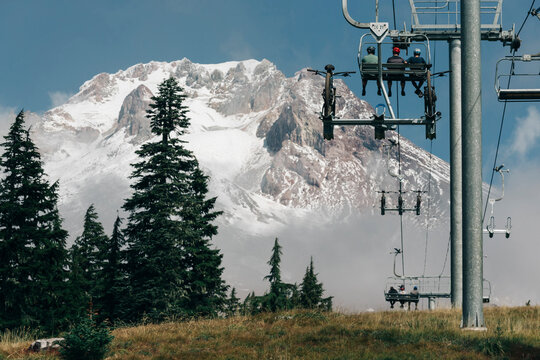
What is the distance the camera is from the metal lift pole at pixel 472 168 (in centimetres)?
1705

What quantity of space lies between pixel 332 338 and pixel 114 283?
31.9 meters

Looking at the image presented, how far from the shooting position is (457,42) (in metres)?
28.2

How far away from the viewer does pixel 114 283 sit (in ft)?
153

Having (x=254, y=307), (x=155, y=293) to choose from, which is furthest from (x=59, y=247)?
(x=254, y=307)

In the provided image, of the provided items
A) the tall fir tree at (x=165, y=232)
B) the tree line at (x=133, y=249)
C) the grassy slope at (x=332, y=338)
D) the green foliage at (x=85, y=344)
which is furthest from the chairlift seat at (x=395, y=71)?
the tall fir tree at (x=165, y=232)

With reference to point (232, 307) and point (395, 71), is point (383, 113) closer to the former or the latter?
point (395, 71)

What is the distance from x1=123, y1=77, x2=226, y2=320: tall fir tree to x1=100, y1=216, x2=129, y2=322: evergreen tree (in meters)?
1.44

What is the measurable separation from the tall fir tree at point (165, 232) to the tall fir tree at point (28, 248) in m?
4.46

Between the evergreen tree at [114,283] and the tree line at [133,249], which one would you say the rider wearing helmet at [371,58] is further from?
the evergreen tree at [114,283]

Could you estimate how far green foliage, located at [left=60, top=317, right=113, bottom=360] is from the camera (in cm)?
1630

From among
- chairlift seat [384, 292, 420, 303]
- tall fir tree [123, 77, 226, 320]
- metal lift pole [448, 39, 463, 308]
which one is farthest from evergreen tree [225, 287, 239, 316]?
metal lift pole [448, 39, 463, 308]

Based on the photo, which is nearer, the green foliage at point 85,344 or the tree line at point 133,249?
the green foliage at point 85,344

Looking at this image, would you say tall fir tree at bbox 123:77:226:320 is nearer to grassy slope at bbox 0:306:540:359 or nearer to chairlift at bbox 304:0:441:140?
grassy slope at bbox 0:306:540:359

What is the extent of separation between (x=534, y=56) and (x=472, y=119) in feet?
9.88
